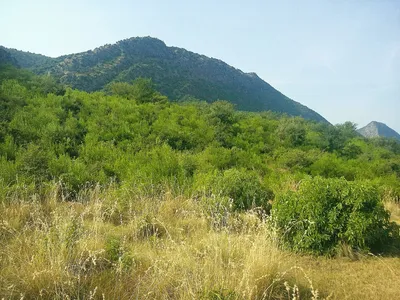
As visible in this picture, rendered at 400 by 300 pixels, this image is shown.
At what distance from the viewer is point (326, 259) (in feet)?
17.7

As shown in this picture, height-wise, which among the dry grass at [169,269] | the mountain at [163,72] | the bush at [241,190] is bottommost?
the dry grass at [169,269]

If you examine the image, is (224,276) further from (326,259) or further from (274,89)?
(274,89)

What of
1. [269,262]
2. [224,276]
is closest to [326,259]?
[269,262]

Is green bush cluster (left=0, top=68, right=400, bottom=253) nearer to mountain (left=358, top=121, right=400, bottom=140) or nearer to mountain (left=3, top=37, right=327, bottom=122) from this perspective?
mountain (left=3, top=37, right=327, bottom=122)

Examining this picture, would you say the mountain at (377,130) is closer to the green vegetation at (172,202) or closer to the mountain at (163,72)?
the mountain at (163,72)

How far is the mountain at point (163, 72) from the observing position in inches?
1870

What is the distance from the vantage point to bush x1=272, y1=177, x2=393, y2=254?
5453mm

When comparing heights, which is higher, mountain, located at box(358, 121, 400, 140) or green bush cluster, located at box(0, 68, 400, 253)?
mountain, located at box(358, 121, 400, 140)

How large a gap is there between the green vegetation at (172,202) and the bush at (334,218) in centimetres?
2

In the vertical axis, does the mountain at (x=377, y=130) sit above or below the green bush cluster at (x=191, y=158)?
above

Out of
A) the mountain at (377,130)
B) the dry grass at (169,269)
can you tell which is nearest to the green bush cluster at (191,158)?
the dry grass at (169,269)

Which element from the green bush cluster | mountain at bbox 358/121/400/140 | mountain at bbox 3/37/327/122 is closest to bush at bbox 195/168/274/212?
the green bush cluster

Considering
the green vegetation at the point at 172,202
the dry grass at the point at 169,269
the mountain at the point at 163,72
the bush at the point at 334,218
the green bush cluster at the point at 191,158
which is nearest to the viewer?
the dry grass at the point at 169,269

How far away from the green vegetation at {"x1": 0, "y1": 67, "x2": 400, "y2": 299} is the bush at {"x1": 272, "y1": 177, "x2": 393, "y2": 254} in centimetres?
2
